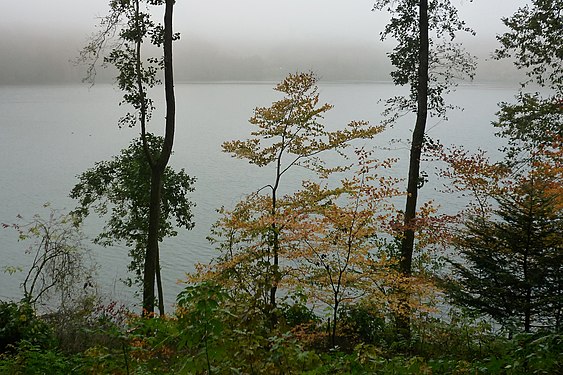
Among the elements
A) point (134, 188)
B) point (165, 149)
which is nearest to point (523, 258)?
point (165, 149)

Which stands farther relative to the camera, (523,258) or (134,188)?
(134,188)

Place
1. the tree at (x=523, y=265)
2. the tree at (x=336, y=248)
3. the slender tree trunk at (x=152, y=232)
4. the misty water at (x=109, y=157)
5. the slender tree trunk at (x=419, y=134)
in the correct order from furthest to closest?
the misty water at (x=109, y=157)
the slender tree trunk at (x=152, y=232)
the slender tree trunk at (x=419, y=134)
the tree at (x=336, y=248)
the tree at (x=523, y=265)

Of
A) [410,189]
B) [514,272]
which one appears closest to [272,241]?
[410,189]

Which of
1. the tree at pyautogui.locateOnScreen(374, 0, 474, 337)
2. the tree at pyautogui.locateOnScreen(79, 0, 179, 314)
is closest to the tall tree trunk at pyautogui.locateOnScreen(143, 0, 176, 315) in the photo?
the tree at pyautogui.locateOnScreen(79, 0, 179, 314)

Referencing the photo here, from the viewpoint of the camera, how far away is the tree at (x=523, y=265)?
6.80 m

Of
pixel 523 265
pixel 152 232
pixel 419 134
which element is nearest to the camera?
pixel 523 265

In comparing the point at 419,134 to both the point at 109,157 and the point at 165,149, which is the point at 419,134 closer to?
the point at 165,149

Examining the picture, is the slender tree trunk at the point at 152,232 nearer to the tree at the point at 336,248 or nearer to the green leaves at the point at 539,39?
the tree at the point at 336,248

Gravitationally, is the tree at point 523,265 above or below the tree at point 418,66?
below

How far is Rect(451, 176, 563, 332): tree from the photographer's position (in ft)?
22.3

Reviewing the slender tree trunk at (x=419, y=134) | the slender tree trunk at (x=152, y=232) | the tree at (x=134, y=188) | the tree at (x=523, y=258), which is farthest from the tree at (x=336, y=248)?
the tree at (x=134, y=188)

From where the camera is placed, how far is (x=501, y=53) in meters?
10.6

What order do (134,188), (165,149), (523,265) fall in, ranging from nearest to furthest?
(523,265), (165,149), (134,188)

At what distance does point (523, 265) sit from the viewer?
285 inches
